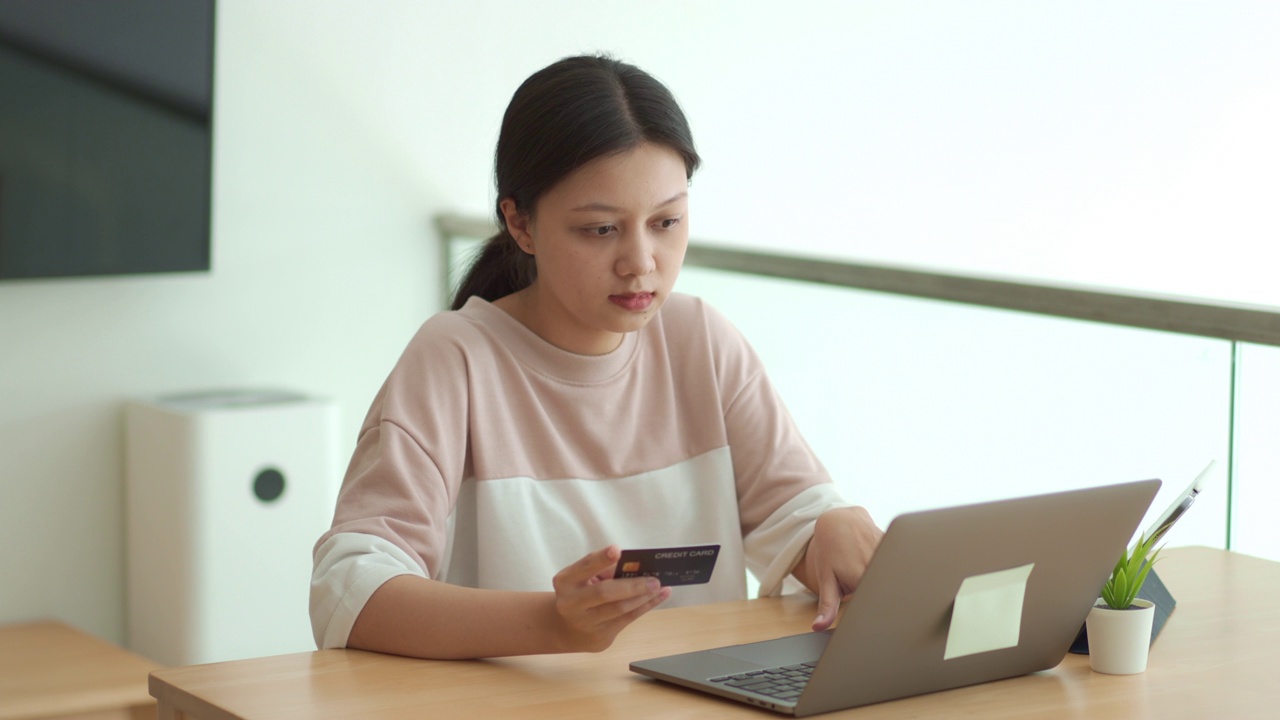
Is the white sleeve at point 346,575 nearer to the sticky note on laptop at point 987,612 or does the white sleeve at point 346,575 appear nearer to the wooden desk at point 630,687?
the wooden desk at point 630,687

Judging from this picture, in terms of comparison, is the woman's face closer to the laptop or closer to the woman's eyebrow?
the woman's eyebrow

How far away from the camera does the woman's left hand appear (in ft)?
4.52

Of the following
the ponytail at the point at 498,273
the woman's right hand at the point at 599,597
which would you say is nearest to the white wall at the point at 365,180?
the ponytail at the point at 498,273

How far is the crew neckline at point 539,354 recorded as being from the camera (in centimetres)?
159

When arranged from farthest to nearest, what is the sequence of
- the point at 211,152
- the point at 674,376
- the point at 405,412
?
the point at 211,152 → the point at 674,376 → the point at 405,412

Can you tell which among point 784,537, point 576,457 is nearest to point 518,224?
point 576,457

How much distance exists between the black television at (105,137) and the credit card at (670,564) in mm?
2008

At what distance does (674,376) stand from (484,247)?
295 mm

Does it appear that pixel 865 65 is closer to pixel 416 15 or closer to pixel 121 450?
pixel 416 15

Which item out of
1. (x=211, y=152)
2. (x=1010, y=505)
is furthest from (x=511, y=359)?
(x=211, y=152)

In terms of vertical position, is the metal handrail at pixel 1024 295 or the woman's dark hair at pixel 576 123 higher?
the woman's dark hair at pixel 576 123

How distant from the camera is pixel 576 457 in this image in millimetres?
1588

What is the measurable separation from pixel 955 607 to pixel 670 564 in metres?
0.21

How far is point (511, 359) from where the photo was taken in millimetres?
1577
